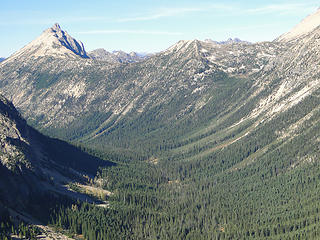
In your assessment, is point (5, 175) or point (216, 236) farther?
point (216, 236)

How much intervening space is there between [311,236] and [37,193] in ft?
466

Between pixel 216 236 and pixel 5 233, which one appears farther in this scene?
pixel 216 236

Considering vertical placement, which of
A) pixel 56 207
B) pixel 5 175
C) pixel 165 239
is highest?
pixel 5 175

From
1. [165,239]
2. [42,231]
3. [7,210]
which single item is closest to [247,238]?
[165,239]

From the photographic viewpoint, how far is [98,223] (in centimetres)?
19050

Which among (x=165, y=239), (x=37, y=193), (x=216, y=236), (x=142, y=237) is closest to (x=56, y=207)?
(x=37, y=193)

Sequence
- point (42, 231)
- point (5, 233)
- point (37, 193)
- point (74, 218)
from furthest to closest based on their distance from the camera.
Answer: point (37, 193) → point (74, 218) → point (42, 231) → point (5, 233)

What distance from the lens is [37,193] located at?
198 metres

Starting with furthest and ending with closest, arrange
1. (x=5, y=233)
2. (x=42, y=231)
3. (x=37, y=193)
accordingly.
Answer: (x=37, y=193), (x=42, y=231), (x=5, y=233)

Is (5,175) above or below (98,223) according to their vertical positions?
above

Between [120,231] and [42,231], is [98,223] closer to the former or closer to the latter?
[120,231]

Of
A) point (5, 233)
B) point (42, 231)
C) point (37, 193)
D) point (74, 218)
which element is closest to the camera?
point (5, 233)

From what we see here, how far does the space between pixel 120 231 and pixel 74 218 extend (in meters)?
25.2

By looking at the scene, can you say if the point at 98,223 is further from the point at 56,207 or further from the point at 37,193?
the point at 37,193
